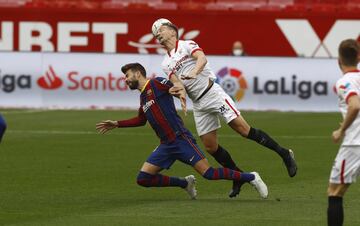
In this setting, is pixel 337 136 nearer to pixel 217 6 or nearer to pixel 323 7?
pixel 217 6

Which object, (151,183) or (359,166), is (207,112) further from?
(359,166)

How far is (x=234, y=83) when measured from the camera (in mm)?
30156

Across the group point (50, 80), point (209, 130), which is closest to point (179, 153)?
point (209, 130)

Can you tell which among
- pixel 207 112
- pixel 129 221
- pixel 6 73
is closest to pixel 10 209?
pixel 129 221

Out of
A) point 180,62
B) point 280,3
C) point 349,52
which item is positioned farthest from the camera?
point 280,3

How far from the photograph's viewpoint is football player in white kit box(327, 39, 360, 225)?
1018cm

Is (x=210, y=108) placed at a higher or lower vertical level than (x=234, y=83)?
higher

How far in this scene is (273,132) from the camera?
79.7 ft

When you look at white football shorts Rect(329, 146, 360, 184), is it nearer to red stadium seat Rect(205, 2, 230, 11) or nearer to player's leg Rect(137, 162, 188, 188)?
player's leg Rect(137, 162, 188, 188)

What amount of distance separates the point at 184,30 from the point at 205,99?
66.7ft

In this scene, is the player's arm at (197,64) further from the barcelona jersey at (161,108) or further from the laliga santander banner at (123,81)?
the laliga santander banner at (123,81)

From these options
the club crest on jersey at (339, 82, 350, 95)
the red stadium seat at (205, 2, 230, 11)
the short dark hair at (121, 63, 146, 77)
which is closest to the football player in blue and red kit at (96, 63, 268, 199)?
the short dark hair at (121, 63, 146, 77)

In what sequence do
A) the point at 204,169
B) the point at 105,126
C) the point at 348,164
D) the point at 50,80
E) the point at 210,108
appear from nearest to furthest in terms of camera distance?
the point at 348,164 < the point at 204,169 < the point at 105,126 < the point at 210,108 < the point at 50,80

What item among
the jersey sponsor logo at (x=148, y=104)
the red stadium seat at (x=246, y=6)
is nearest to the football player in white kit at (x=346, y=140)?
the jersey sponsor logo at (x=148, y=104)
